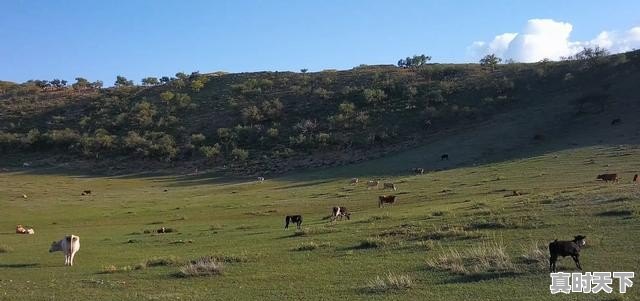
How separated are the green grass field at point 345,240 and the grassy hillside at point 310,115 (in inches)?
844

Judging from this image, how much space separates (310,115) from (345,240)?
72.2 m

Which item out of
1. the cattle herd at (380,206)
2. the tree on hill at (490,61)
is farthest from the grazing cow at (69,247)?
the tree on hill at (490,61)

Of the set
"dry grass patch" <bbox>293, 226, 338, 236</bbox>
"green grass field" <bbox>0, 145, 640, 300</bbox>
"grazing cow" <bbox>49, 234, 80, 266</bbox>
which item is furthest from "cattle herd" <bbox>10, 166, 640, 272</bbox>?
"dry grass patch" <bbox>293, 226, 338, 236</bbox>

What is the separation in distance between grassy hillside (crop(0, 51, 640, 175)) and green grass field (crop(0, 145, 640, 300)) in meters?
21.4

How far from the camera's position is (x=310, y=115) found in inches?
3691

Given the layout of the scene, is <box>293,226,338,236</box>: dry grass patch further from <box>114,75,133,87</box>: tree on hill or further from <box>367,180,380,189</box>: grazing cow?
<box>114,75,133,87</box>: tree on hill

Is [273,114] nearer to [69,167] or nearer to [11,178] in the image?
[69,167]

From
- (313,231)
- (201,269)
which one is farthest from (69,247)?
(313,231)

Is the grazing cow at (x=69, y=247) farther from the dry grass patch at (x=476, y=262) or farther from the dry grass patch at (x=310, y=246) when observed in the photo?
the dry grass patch at (x=476, y=262)

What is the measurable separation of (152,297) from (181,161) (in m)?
66.4

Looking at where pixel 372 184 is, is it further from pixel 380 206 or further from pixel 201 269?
pixel 201 269

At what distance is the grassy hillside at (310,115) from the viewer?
242 feet

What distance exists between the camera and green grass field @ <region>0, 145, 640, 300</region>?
14227 millimetres

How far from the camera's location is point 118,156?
8219 cm
